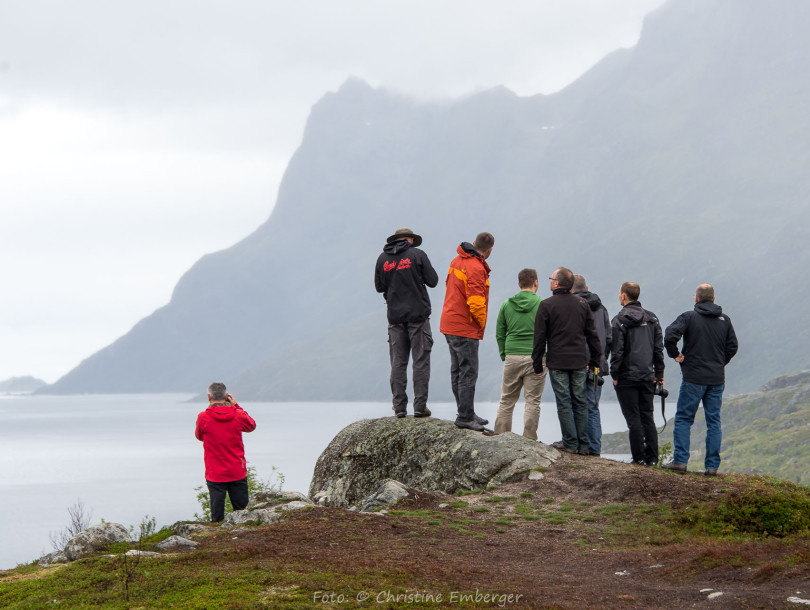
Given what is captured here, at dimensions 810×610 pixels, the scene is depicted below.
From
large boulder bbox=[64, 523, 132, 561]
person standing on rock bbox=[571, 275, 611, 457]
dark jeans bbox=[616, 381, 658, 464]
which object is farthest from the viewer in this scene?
person standing on rock bbox=[571, 275, 611, 457]

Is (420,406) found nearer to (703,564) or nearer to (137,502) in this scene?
(703,564)

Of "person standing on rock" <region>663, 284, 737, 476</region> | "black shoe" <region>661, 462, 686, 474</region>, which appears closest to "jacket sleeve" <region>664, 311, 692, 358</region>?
"person standing on rock" <region>663, 284, 737, 476</region>

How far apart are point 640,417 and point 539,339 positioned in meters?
2.51

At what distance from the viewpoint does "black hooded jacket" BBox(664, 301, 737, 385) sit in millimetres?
13305

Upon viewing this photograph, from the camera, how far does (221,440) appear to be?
35.3 ft

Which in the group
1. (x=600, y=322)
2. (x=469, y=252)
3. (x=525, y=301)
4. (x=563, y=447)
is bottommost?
(x=563, y=447)

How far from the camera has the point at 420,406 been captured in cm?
1488

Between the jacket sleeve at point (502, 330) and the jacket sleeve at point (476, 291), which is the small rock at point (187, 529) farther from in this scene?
the jacket sleeve at point (502, 330)

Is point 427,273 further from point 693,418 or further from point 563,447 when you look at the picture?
point 693,418

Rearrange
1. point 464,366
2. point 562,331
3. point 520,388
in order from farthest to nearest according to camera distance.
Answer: point 520,388 < point 464,366 < point 562,331

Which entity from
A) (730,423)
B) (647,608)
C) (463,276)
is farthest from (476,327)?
(730,423)

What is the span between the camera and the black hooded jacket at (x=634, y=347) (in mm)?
13461

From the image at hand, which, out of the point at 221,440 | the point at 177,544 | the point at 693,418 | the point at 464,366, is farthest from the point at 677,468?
the point at 177,544

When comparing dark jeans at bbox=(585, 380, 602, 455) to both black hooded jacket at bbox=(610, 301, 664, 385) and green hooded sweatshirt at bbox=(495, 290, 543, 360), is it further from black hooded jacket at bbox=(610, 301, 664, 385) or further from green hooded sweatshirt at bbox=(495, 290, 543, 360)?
green hooded sweatshirt at bbox=(495, 290, 543, 360)
